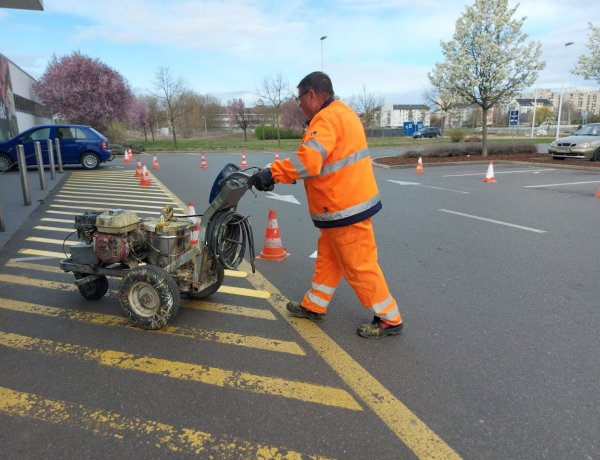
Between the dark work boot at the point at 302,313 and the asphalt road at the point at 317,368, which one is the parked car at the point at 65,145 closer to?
the asphalt road at the point at 317,368

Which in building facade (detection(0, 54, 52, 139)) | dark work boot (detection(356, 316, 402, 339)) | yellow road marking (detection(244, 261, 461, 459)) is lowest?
yellow road marking (detection(244, 261, 461, 459))

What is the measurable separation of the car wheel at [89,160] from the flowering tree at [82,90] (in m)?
19.0

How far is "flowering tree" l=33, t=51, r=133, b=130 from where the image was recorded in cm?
3231

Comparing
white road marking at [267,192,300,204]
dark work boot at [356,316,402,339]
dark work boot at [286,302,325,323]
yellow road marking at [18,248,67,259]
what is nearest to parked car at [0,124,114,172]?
white road marking at [267,192,300,204]

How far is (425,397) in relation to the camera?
8.71 feet

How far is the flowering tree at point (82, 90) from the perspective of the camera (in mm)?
32312

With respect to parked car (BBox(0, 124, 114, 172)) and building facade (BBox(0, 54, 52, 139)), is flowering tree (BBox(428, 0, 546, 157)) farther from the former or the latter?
building facade (BBox(0, 54, 52, 139))

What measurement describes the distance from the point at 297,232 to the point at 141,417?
4.64m

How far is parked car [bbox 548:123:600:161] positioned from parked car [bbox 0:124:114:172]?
18.6 m

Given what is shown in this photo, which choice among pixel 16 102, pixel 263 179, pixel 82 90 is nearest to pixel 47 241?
pixel 263 179

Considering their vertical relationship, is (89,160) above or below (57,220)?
above

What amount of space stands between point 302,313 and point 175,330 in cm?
108

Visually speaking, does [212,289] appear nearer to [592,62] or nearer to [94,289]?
[94,289]

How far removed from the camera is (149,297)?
142 inches
